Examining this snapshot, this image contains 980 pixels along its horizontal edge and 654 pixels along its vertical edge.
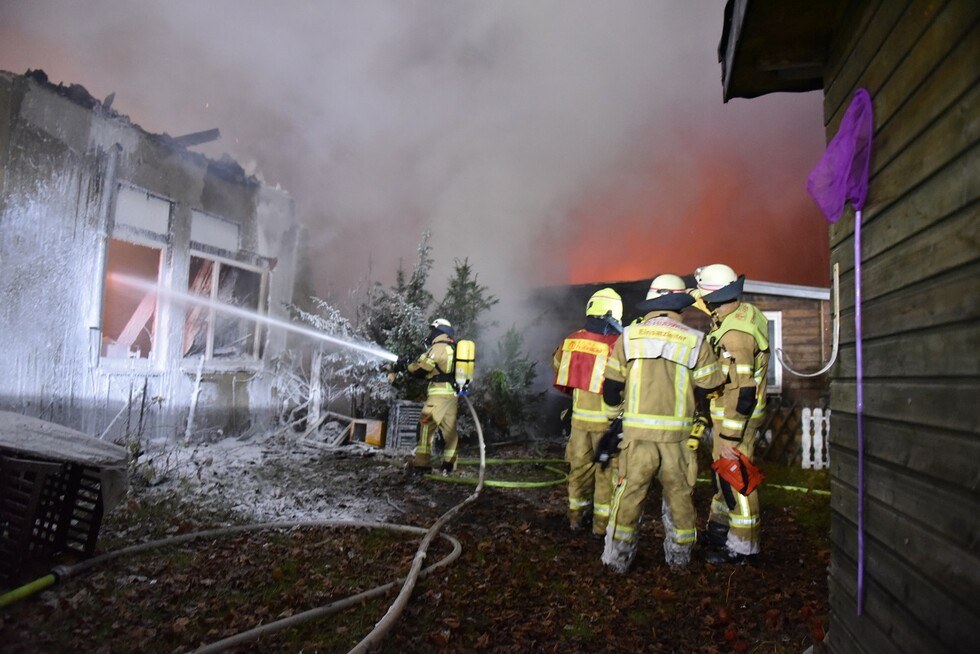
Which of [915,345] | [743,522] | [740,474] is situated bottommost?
[743,522]

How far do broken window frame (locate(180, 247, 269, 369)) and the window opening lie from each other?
506mm

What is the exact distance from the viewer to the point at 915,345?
2145 millimetres

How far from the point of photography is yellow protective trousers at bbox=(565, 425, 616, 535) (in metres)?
5.46

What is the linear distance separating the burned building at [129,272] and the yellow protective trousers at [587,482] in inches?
249

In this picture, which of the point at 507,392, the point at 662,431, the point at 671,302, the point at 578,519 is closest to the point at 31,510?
the point at 662,431

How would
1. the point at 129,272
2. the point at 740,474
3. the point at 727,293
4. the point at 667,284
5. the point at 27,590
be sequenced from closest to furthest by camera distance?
the point at 27,590 → the point at 740,474 → the point at 727,293 → the point at 667,284 → the point at 129,272

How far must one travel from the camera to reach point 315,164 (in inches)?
659

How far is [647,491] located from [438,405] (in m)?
4.57

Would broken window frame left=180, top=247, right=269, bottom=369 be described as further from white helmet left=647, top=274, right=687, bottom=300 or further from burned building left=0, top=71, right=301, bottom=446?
white helmet left=647, top=274, right=687, bottom=300

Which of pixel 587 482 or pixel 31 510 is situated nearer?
pixel 31 510

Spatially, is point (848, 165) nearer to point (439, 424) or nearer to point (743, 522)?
point (743, 522)

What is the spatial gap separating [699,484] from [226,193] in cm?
874

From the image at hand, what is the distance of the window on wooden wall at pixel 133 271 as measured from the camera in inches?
326

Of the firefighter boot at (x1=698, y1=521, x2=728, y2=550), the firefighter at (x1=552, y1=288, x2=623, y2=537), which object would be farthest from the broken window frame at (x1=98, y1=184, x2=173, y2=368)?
the firefighter boot at (x1=698, y1=521, x2=728, y2=550)
